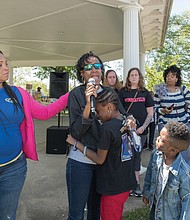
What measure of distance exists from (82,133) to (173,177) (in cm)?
66

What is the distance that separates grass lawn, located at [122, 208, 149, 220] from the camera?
9.14 feet

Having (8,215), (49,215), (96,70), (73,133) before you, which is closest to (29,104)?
(73,133)

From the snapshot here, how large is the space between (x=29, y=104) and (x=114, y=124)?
23.3 inches

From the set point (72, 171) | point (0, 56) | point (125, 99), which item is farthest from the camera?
point (125, 99)

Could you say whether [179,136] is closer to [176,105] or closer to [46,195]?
[176,105]

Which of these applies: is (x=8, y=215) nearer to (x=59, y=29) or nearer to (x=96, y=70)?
(x=96, y=70)

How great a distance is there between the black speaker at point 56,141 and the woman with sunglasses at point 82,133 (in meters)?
4.09

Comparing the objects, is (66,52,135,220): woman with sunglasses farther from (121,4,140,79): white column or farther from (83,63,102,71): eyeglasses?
(121,4,140,79): white column

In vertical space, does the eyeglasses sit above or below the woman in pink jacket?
above

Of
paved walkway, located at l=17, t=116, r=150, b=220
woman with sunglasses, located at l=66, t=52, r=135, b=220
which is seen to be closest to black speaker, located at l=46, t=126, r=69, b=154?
paved walkway, located at l=17, t=116, r=150, b=220

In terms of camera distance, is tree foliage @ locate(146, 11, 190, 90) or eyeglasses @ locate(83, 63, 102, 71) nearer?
eyeglasses @ locate(83, 63, 102, 71)

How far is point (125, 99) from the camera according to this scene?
3408 millimetres

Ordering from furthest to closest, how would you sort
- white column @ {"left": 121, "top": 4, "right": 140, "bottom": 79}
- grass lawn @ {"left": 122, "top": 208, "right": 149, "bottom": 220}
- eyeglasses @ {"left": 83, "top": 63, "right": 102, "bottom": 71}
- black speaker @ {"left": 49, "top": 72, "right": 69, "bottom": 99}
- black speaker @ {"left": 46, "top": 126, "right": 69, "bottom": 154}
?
black speaker @ {"left": 49, "top": 72, "right": 69, "bottom": 99} < black speaker @ {"left": 46, "top": 126, "right": 69, "bottom": 154} < white column @ {"left": 121, "top": 4, "right": 140, "bottom": 79} < grass lawn @ {"left": 122, "top": 208, "right": 149, "bottom": 220} < eyeglasses @ {"left": 83, "top": 63, "right": 102, "bottom": 71}

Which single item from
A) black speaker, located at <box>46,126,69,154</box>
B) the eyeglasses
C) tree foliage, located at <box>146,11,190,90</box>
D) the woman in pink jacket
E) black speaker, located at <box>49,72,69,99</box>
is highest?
tree foliage, located at <box>146,11,190,90</box>
